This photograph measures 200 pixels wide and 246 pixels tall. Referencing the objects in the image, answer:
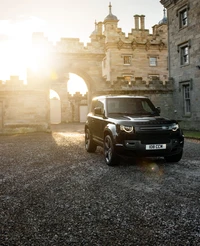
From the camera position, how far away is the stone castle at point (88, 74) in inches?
783

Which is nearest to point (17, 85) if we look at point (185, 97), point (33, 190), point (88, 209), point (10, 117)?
point (10, 117)

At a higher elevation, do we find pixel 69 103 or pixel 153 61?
pixel 153 61

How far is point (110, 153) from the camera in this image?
7.11 meters

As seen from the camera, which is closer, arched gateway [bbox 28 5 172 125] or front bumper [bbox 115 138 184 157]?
front bumper [bbox 115 138 184 157]

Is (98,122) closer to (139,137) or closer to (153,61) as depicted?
(139,137)

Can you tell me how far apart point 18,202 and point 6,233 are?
120 centimetres

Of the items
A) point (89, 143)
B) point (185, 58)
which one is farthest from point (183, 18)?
point (89, 143)

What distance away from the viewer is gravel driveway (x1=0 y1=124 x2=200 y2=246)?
3072mm

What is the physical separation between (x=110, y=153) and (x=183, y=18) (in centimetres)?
1684

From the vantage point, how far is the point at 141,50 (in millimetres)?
33344

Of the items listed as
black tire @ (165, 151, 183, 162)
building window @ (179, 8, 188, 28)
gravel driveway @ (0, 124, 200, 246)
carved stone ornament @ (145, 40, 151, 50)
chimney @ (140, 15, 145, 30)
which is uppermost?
chimney @ (140, 15, 145, 30)

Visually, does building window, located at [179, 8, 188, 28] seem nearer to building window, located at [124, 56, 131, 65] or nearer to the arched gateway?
the arched gateway

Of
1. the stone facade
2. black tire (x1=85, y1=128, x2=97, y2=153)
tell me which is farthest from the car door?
the stone facade

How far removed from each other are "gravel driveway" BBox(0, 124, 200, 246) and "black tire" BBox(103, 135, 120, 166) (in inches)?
7.5
